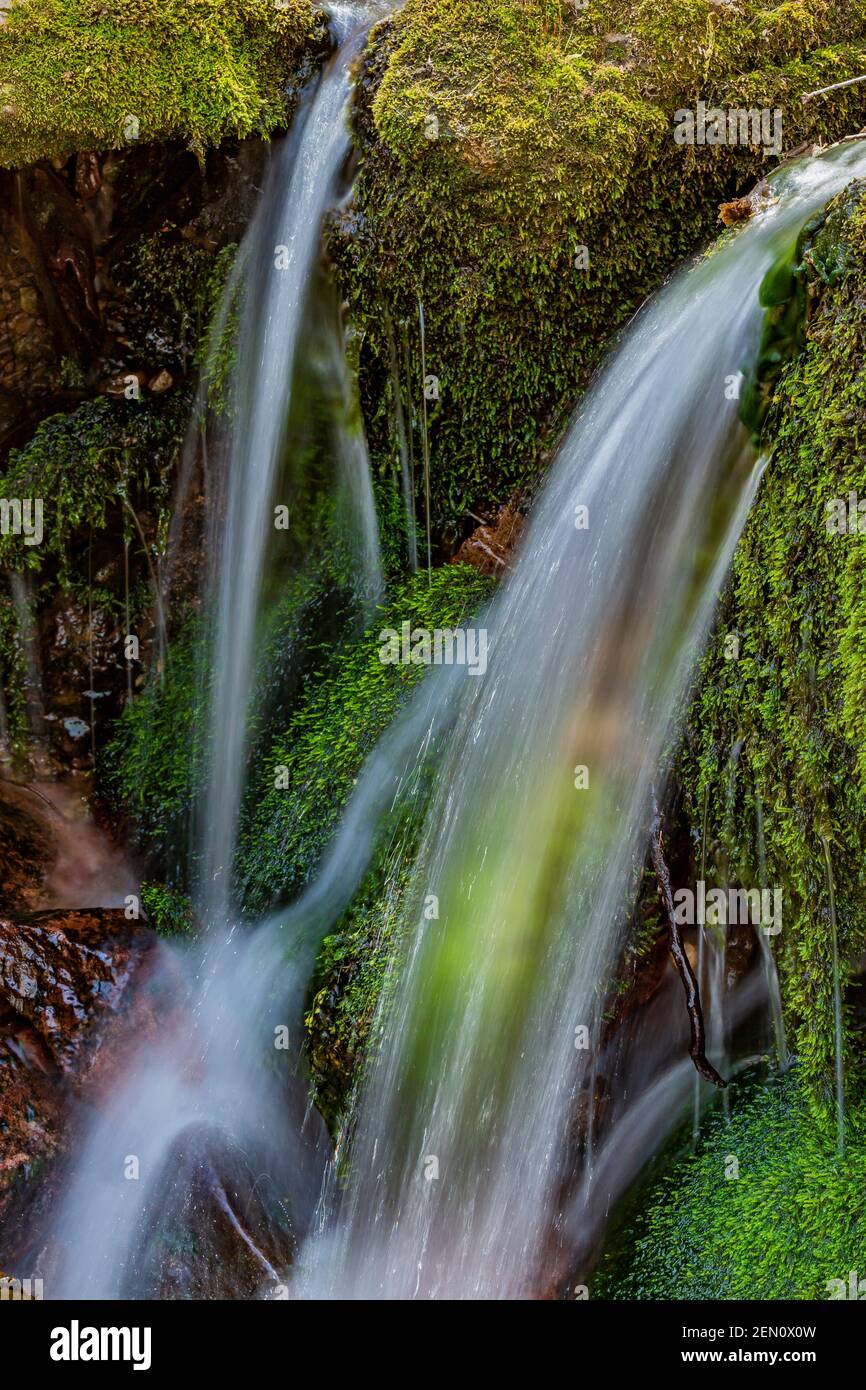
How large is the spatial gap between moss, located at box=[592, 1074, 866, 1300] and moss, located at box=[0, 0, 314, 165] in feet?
16.3

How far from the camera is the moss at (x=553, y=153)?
17.4 ft

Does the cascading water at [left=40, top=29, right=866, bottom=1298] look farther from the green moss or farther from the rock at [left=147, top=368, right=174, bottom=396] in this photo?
the rock at [left=147, top=368, right=174, bottom=396]

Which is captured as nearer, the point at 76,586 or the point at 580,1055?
the point at 580,1055

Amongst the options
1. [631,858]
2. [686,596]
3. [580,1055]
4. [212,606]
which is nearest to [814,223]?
[686,596]

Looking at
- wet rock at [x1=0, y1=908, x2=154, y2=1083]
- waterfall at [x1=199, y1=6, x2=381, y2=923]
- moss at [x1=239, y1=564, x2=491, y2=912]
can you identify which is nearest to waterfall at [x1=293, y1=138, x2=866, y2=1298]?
moss at [x1=239, y1=564, x2=491, y2=912]

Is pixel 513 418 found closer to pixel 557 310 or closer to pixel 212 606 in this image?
pixel 557 310

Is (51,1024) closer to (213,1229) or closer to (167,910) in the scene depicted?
(167,910)

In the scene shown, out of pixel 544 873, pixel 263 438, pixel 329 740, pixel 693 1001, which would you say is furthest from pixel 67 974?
pixel 263 438

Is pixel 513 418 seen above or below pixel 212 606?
above

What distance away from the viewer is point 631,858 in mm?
4023

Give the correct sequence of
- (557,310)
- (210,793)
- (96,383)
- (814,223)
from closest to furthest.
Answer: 1. (814,223)
2. (557,310)
3. (210,793)
4. (96,383)

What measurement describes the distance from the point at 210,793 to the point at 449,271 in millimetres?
2829

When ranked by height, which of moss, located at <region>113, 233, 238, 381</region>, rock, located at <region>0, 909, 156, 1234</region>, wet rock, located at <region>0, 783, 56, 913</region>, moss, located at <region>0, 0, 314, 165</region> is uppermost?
moss, located at <region>0, 0, 314, 165</region>

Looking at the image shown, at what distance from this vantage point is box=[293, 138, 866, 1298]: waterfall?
12.9 ft
